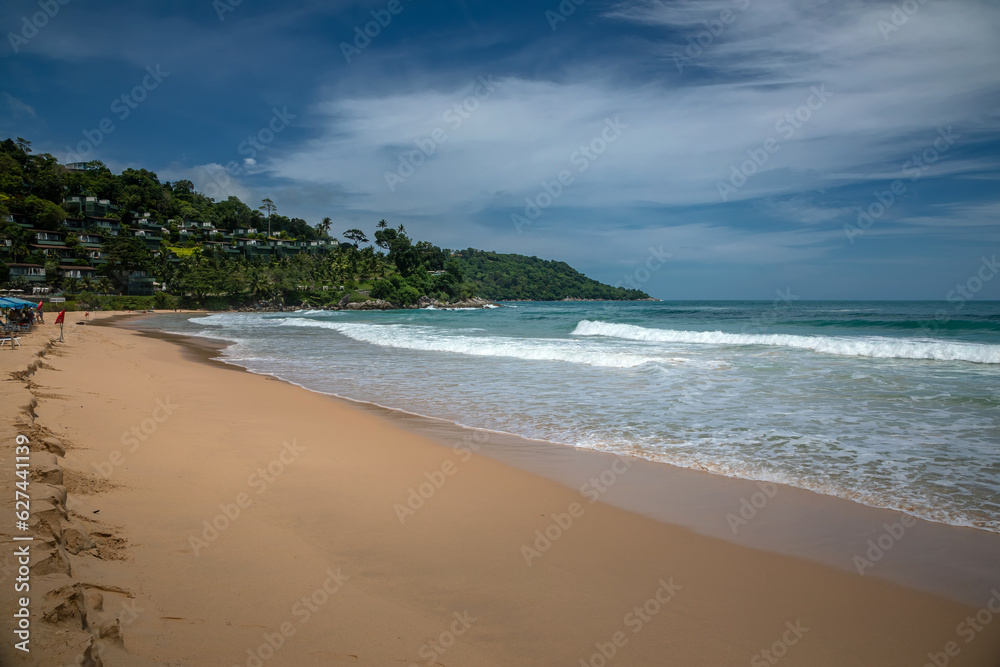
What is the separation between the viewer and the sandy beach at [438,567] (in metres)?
2.71

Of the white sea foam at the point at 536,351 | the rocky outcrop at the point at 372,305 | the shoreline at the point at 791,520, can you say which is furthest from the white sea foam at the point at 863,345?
the rocky outcrop at the point at 372,305

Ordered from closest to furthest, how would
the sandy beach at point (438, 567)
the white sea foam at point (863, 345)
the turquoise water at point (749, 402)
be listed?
the sandy beach at point (438, 567) → the turquoise water at point (749, 402) → the white sea foam at point (863, 345)

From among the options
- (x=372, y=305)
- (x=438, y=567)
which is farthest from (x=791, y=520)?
(x=372, y=305)

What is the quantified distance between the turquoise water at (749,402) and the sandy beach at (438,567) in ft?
2.94

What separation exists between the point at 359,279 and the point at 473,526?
111443 mm

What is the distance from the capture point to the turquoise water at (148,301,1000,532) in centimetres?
598

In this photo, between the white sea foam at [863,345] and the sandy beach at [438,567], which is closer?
the sandy beach at [438,567]

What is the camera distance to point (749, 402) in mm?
9805

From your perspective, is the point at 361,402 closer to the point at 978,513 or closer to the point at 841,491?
the point at 841,491

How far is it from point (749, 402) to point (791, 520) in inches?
215

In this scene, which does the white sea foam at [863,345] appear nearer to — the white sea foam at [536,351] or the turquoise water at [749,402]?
the turquoise water at [749,402]

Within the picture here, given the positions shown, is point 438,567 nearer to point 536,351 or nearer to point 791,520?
point 791,520

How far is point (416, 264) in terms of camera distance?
11869 cm

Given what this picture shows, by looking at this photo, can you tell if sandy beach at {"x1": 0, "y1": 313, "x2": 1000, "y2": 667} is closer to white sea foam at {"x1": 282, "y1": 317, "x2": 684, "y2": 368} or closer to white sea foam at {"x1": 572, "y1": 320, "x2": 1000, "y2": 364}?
white sea foam at {"x1": 282, "y1": 317, "x2": 684, "y2": 368}
